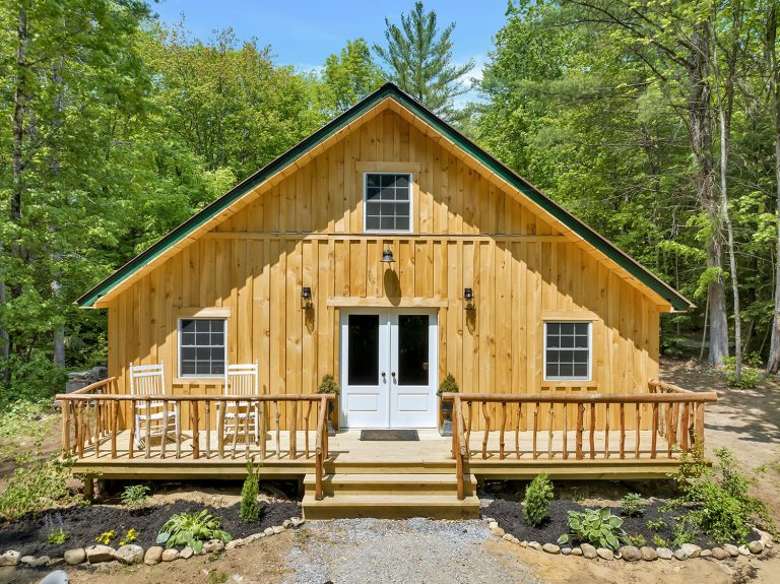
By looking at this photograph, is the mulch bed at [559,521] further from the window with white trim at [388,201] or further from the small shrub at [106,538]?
the window with white trim at [388,201]

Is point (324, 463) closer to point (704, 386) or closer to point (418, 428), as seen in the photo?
point (418, 428)

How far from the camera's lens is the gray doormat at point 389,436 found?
7.51 m

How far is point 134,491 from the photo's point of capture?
21.1ft

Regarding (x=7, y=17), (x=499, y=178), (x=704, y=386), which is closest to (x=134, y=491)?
(x=499, y=178)

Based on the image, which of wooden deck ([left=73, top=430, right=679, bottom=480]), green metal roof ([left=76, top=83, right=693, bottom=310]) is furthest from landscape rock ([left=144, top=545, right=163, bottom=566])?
green metal roof ([left=76, top=83, right=693, bottom=310])

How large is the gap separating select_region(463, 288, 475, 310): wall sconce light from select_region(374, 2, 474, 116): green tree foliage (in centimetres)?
1670

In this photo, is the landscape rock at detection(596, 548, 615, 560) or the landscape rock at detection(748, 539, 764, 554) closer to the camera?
the landscape rock at detection(596, 548, 615, 560)

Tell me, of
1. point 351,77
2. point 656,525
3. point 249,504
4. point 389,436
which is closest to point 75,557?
point 249,504

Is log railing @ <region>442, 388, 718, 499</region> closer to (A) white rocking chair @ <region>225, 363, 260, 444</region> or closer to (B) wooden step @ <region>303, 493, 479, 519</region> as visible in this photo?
(B) wooden step @ <region>303, 493, 479, 519</region>

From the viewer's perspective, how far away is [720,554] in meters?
5.22

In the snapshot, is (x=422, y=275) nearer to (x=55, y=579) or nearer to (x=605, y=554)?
(x=605, y=554)

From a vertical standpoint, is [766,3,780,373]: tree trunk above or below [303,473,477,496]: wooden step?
above

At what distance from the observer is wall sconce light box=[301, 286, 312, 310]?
794cm

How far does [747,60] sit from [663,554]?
13694 millimetres
